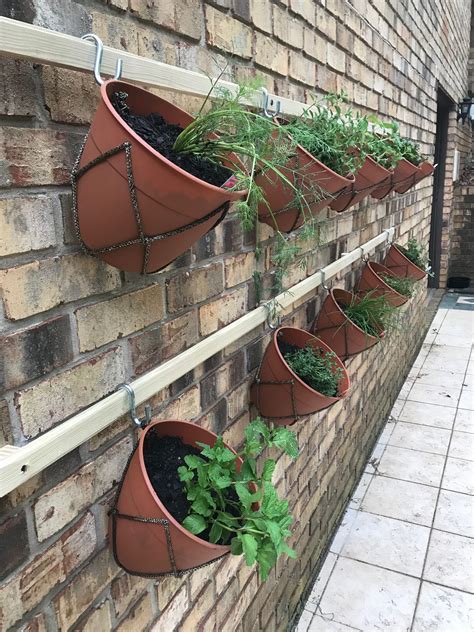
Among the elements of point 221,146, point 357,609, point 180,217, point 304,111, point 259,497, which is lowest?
point 357,609

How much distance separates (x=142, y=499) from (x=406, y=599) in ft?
5.32

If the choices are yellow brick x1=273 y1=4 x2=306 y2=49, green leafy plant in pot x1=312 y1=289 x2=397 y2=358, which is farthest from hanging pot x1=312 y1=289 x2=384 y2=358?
yellow brick x1=273 y1=4 x2=306 y2=49

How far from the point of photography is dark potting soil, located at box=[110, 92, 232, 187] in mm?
770

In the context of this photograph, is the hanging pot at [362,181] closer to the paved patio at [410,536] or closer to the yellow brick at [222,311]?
the yellow brick at [222,311]

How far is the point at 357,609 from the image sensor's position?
2021 millimetres

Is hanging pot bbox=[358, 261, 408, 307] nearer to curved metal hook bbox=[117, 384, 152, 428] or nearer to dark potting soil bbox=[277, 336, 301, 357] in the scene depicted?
dark potting soil bbox=[277, 336, 301, 357]

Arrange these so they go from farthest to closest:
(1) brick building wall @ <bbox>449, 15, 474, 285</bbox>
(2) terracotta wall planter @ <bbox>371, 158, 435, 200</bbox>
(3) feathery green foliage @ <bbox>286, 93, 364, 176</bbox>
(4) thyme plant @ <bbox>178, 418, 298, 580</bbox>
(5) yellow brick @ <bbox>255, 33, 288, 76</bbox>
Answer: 1. (1) brick building wall @ <bbox>449, 15, 474, 285</bbox>
2. (2) terracotta wall planter @ <bbox>371, 158, 435, 200</bbox>
3. (5) yellow brick @ <bbox>255, 33, 288, 76</bbox>
4. (3) feathery green foliage @ <bbox>286, 93, 364, 176</bbox>
5. (4) thyme plant @ <bbox>178, 418, 298, 580</bbox>

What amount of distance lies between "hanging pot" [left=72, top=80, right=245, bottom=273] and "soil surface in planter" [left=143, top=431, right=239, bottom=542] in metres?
0.38

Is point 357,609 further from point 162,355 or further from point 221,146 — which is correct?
point 221,146

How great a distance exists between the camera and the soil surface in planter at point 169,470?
0.95m

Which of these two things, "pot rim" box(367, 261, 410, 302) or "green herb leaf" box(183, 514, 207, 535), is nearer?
"green herb leaf" box(183, 514, 207, 535)

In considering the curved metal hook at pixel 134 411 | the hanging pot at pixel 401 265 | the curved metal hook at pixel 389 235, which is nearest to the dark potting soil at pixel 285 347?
the curved metal hook at pixel 134 411

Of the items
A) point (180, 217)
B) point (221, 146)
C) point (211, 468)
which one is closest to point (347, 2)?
point (221, 146)

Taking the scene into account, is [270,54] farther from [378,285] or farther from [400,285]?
[400,285]
